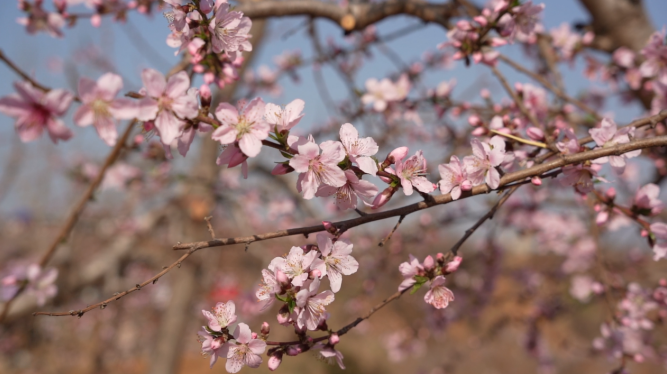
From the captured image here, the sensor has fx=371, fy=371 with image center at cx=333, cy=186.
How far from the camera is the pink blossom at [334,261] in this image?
89 centimetres

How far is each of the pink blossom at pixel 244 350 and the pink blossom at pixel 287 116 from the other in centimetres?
50

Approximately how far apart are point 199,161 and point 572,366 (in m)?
6.46

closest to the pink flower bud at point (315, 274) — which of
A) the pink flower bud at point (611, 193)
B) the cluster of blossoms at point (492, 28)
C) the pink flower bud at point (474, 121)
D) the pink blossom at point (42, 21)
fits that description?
the pink flower bud at point (474, 121)

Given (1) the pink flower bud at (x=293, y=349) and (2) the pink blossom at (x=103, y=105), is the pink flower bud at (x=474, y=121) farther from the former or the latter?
(2) the pink blossom at (x=103, y=105)

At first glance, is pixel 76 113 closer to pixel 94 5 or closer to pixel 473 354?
pixel 94 5

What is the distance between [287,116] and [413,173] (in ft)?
1.13

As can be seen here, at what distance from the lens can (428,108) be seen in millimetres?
2258

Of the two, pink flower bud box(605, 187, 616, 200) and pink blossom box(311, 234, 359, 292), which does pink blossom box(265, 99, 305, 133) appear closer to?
pink blossom box(311, 234, 359, 292)

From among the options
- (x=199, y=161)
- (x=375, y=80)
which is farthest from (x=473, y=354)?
(x=375, y=80)

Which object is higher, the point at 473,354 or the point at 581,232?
the point at 581,232

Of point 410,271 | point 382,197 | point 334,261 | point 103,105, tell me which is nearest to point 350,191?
point 382,197

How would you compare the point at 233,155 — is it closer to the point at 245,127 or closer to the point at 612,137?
the point at 245,127

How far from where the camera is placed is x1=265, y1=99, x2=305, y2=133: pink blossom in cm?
83

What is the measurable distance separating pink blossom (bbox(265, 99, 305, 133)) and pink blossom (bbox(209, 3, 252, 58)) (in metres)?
0.27
